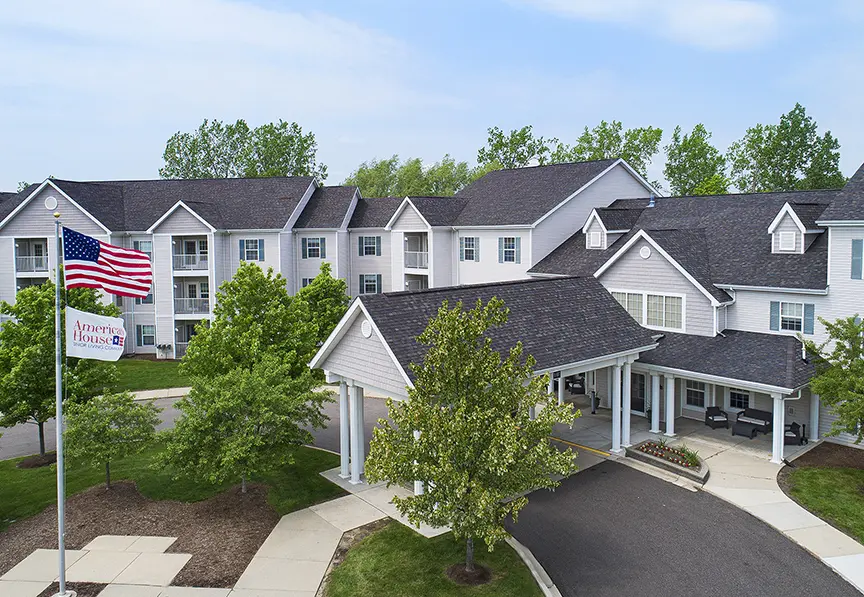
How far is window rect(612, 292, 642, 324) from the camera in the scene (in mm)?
28547

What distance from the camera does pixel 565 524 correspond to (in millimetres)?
18312

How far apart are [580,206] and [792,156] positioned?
47544mm

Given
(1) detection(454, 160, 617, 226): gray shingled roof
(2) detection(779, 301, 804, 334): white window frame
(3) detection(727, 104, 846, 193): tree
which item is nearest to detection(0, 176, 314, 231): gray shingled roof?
(1) detection(454, 160, 617, 226): gray shingled roof

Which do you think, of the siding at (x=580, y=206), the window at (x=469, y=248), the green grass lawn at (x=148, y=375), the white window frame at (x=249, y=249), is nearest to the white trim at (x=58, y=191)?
the white window frame at (x=249, y=249)

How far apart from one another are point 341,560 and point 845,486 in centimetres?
1509

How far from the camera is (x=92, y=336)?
48.4 feet

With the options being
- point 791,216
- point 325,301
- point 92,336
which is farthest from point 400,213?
point 92,336

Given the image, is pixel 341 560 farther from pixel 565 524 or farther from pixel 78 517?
pixel 78 517

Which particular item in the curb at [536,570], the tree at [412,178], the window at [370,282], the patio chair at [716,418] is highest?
the tree at [412,178]

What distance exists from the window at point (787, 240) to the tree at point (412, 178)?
192ft

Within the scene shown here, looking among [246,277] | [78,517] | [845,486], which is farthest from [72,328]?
[845,486]

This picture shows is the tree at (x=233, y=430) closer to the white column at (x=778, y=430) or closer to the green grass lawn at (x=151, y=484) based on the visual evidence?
the green grass lawn at (x=151, y=484)

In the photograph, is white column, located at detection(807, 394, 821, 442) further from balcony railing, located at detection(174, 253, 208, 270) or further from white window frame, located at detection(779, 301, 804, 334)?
balcony railing, located at detection(174, 253, 208, 270)

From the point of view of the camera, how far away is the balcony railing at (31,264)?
43.8 metres
